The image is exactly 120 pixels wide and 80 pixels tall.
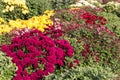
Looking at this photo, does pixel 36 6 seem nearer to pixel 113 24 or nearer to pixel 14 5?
pixel 14 5

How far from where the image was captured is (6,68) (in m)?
7.63

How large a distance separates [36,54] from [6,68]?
42.8 inches

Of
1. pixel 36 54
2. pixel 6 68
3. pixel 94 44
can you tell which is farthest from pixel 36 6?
pixel 6 68

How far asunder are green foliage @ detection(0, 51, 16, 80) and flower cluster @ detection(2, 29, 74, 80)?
15 centimetres

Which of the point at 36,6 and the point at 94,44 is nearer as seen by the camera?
the point at 94,44

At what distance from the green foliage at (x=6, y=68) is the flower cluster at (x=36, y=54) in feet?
0.50

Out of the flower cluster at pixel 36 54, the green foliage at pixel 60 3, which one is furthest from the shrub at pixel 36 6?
the flower cluster at pixel 36 54

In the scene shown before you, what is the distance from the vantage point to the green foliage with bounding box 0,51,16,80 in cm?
757

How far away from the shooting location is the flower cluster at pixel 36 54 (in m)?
8.23

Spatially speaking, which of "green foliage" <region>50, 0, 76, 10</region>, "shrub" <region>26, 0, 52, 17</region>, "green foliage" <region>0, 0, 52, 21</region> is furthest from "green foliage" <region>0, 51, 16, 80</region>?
"green foliage" <region>50, 0, 76, 10</region>

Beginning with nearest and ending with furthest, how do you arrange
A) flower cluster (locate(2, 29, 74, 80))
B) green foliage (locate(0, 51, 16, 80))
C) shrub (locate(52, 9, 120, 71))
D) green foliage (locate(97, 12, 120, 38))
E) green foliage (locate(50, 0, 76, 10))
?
green foliage (locate(0, 51, 16, 80)), flower cluster (locate(2, 29, 74, 80)), shrub (locate(52, 9, 120, 71)), green foliage (locate(97, 12, 120, 38)), green foliage (locate(50, 0, 76, 10))

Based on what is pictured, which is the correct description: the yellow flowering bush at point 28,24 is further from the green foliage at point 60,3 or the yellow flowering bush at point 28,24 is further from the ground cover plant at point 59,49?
the green foliage at point 60,3

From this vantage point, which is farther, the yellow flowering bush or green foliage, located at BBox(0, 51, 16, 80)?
the yellow flowering bush

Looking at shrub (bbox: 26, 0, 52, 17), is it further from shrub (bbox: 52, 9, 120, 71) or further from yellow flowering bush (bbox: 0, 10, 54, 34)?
shrub (bbox: 52, 9, 120, 71)
